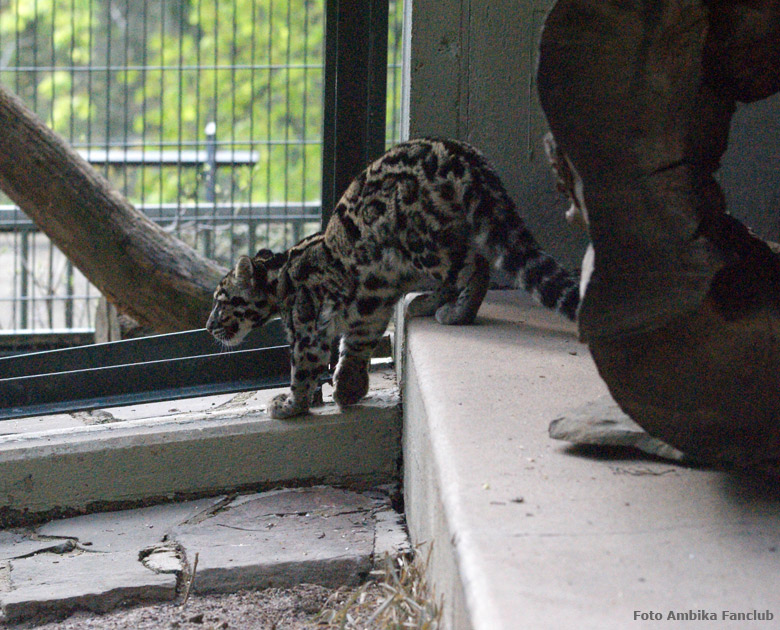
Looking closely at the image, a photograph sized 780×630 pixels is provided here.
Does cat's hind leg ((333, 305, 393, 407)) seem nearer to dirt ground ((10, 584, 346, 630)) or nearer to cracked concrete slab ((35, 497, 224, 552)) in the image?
cracked concrete slab ((35, 497, 224, 552))

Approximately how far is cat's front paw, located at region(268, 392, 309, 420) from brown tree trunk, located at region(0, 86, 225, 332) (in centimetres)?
183

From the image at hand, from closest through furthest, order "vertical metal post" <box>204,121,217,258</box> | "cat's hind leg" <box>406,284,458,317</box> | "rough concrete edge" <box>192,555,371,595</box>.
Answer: "rough concrete edge" <box>192,555,371,595</box> → "cat's hind leg" <box>406,284,458,317</box> → "vertical metal post" <box>204,121,217,258</box>

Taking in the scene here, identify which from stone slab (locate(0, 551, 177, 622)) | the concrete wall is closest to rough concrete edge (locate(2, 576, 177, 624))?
stone slab (locate(0, 551, 177, 622))

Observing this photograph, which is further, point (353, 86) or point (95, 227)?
point (95, 227)

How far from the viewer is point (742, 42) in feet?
8.23

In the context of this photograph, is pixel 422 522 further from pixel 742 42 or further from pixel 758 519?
pixel 742 42

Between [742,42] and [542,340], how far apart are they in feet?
6.27

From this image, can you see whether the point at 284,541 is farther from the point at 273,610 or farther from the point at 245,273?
the point at 245,273

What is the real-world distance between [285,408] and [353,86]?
1595 millimetres

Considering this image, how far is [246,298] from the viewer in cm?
513

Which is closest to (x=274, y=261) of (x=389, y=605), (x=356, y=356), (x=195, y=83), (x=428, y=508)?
(x=356, y=356)

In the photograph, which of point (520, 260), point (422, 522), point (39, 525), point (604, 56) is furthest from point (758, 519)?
point (39, 525)

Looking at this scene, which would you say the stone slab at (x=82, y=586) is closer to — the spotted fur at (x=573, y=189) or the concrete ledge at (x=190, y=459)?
the concrete ledge at (x=190, y=459)

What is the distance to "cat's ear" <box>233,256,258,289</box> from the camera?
503cm
